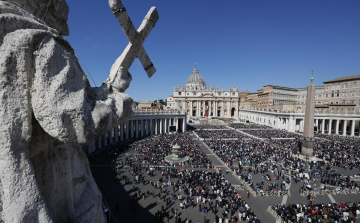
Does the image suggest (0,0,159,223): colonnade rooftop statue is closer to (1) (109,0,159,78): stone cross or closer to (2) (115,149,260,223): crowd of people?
(1) (109,0,159,78): stone cross

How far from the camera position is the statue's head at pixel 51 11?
2.74 meters

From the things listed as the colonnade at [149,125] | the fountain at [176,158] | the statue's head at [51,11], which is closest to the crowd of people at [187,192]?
the fountain at [176,158]

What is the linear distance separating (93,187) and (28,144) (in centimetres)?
183

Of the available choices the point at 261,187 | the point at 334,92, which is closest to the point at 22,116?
the point at 261,187

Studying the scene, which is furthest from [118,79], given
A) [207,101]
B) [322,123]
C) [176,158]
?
[207,101]

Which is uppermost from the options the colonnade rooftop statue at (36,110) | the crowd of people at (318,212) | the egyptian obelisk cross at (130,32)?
the egyptian obelisk cross at (130,32)

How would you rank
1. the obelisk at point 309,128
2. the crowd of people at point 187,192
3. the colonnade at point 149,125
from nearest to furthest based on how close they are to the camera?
the crowd of people at point 187,192
the obelisk at point 309,128
the colonnade at point 149,125

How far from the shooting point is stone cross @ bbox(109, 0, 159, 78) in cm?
339

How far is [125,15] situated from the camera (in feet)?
11.5

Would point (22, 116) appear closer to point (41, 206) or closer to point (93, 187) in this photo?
point (41, 206)

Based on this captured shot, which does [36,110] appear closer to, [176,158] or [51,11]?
[51,11]

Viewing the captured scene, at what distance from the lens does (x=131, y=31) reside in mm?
Result: 3791

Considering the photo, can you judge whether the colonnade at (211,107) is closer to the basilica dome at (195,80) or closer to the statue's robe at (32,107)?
the basilica dome at (195,80)

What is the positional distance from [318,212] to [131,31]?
16.6m
